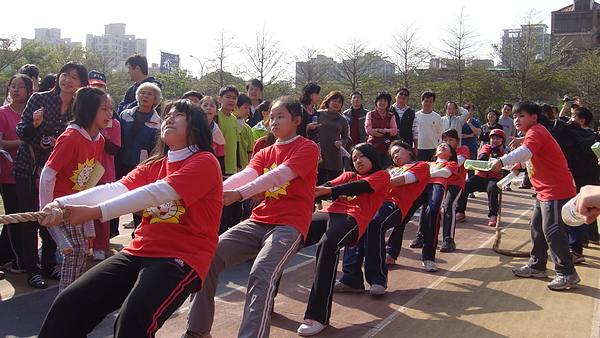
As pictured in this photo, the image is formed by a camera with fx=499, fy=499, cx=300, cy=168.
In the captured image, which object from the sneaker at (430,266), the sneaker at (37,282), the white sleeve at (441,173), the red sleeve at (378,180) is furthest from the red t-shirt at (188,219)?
the white sleeve at (441,173)

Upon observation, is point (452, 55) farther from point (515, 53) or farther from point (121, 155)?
point (121, 155)

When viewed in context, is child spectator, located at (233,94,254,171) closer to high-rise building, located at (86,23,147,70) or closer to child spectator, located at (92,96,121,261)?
child spectator, located at (92,96,121,261)

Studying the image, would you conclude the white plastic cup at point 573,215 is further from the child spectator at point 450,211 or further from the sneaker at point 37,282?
the sneaker at point 37,282

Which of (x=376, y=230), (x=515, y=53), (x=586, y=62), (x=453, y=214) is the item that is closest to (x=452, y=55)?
(x=515, y=53)

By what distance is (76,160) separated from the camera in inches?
165

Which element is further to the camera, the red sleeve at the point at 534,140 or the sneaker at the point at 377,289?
the red sleeve at the point at 534,140

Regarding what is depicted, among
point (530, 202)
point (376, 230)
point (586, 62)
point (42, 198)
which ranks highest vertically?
point (586, 62)

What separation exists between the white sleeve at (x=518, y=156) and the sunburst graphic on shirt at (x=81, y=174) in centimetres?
396

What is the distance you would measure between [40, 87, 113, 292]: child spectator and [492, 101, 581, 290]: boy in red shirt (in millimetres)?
3830

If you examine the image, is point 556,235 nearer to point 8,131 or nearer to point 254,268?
point 254,268

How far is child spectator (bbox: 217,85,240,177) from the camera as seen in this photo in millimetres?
6633

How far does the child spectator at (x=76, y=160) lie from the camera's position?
4.02 meters

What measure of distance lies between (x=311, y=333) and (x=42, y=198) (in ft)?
7.66

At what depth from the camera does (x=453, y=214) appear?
6.80 meters
